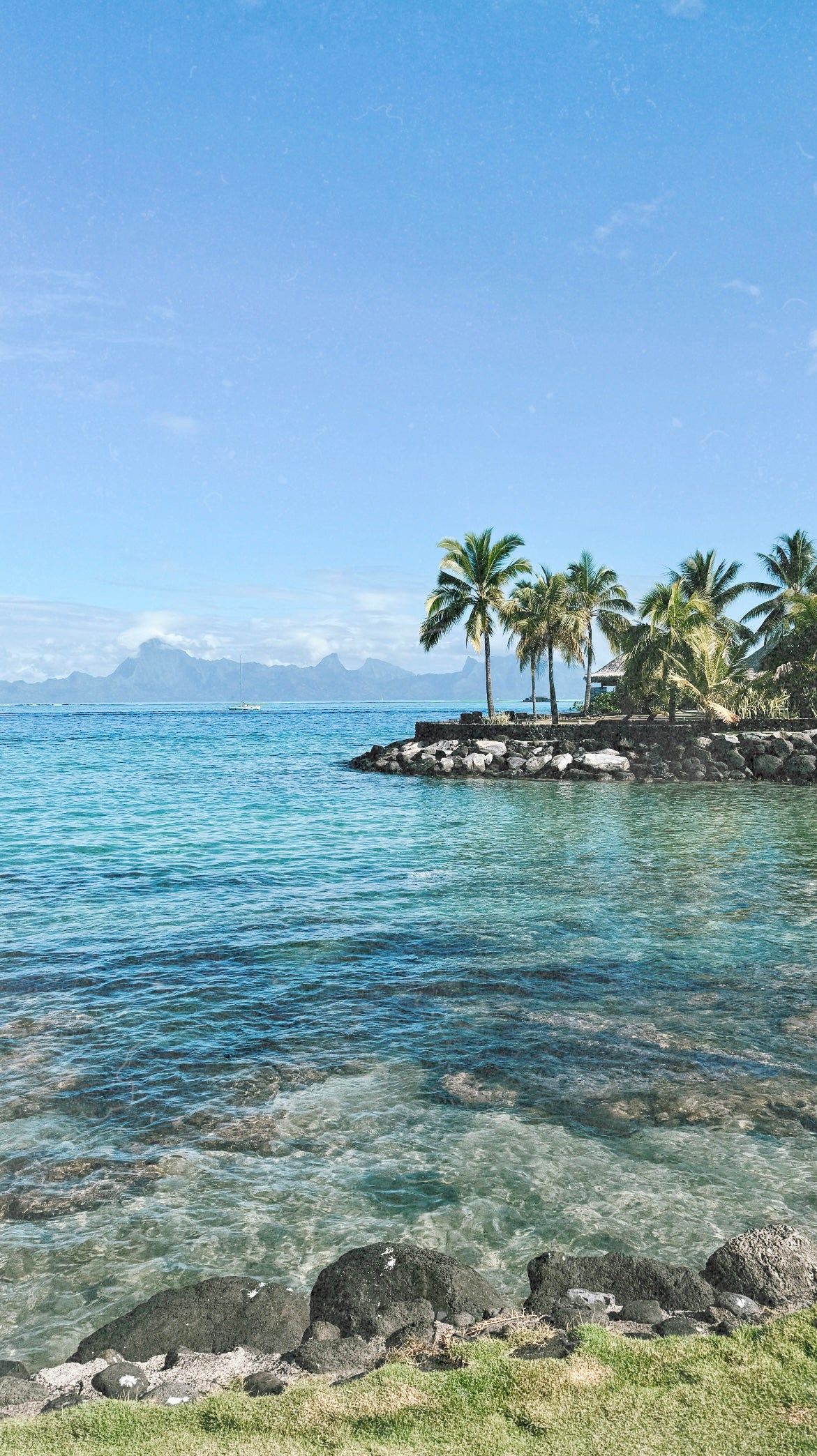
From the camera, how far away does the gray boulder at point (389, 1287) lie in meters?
5.18

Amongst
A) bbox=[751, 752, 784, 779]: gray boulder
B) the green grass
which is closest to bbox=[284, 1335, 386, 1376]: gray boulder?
the green grass

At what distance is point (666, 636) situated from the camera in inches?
1800

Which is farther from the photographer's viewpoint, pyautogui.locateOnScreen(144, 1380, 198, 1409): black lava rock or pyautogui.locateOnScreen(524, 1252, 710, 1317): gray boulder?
pyautogui.locateOnScreen(524, 1252, 710, 1317): gray boulder

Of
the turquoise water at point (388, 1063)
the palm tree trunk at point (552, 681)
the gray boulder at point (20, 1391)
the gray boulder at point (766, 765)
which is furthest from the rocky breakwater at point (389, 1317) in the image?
the palm tree trunk at point (552, 681)

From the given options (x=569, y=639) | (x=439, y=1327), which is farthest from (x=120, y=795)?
(x=439, y=1327)

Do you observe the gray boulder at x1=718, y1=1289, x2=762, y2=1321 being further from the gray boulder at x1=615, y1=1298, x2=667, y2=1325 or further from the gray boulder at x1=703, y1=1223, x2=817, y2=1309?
the gray boulder at x1=615, y1=1298, x2=667, y2=1325

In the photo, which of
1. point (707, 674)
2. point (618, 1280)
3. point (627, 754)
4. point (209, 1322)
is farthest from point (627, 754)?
point (209, 1322)

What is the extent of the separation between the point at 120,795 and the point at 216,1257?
111 feet

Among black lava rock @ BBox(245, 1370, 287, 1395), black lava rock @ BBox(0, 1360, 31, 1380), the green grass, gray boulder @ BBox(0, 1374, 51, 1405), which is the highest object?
the green grass

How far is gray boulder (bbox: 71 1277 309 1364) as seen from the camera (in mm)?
4965

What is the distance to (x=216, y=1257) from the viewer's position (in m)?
5.95

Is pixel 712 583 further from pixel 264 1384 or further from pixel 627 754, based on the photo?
pixel 264 1384

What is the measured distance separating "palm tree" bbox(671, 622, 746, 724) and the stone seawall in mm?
1814

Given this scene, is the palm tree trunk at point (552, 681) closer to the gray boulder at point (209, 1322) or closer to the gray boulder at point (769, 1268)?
the gray boulder at point (769, 1268)
